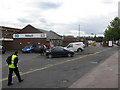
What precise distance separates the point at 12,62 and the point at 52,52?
34.5 ft

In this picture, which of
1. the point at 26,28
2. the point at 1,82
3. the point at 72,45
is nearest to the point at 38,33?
the point at 26,28

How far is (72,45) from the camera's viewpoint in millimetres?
23969

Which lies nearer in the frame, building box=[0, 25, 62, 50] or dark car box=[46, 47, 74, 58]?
dark car box=[46, 47, 74, 58]

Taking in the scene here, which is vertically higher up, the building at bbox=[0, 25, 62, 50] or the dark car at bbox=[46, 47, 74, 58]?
the building at bbox=[0, 25, 62, 50]

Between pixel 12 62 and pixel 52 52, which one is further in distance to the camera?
pixel 52 52

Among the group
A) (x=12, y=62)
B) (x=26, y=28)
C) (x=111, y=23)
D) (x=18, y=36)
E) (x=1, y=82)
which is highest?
(x=111, y=23)

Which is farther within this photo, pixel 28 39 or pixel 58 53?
pixel 28 39

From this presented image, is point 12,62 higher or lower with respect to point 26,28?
lower

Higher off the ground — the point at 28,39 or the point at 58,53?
the point at 28,39

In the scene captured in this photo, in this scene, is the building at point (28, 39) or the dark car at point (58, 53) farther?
the building at point (28, 39)

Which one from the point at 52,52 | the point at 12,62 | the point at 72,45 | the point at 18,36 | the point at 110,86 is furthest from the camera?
the point at 18,36

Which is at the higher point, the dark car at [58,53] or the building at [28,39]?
the building at [28,39]

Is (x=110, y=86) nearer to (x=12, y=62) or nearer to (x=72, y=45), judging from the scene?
(x=12, y=62)

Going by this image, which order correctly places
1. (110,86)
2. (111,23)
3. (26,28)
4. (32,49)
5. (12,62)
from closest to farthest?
1. (110,86)
2. (12,62)
3. (32,49)
4. (26,28)
5. (111,23)
